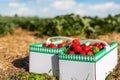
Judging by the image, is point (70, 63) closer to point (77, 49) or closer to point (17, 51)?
point (77, 49)

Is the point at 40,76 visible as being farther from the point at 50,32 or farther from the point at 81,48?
the point at 50,32

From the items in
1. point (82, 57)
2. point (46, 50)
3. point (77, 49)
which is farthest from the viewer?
point (46, 50)

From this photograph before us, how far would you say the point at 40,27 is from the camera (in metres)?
14.1

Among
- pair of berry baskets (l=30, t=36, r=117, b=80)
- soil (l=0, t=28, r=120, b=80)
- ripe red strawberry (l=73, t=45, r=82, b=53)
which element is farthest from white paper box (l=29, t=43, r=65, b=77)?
soil (l=0, t=28, r=120, b=80)

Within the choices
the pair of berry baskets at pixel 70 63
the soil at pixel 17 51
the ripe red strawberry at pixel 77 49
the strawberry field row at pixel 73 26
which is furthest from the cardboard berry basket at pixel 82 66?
the strawberry field row at pixel 73 26

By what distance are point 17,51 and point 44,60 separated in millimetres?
3115

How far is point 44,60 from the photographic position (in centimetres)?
680

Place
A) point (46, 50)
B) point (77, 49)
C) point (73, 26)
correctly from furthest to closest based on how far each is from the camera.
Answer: point (73, 26)
point (46, 50)
point (77, 49)

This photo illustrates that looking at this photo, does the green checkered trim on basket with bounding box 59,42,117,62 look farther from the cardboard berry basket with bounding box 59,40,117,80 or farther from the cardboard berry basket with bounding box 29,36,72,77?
the cardboard berry basket with bounding box 29,36,72,77

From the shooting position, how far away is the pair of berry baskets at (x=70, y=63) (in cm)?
607

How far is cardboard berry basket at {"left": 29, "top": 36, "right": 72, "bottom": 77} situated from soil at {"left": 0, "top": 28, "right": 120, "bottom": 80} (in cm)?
49

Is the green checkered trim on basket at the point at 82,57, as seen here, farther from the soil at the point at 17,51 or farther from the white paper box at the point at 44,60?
the soil at the point at 17,51

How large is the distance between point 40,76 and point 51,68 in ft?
1.11

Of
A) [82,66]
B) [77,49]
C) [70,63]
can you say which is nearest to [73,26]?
[77,49]
